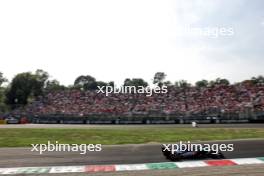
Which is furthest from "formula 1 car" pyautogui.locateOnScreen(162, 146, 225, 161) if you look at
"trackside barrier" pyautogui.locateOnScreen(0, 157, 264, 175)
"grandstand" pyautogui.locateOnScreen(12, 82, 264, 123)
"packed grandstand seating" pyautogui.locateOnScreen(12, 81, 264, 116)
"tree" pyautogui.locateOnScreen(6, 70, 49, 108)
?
"tree" pyautogui.locateOnScreen(6, 70, 49, 108)

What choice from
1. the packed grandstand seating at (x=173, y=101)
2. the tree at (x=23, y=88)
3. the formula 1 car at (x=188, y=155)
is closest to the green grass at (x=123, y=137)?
the formula 1 car at (x=188, y=155)

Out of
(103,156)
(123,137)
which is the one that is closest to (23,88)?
(123,137)

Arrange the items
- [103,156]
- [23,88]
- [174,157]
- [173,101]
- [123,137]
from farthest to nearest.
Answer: [23,88] → [173,101] → [123,137] → [103,156] → [174,157]

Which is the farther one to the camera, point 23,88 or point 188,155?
point 23,88

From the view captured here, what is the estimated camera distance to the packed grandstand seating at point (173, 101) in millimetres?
35500

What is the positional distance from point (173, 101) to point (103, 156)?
2450cm

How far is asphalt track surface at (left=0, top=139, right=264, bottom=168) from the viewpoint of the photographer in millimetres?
13595

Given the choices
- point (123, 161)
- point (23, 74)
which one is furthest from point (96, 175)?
point (23, 74)

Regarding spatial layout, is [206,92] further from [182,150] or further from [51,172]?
[51,172]

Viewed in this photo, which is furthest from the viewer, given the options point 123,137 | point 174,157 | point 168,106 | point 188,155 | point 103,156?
point 168,106

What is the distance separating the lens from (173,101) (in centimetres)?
3859

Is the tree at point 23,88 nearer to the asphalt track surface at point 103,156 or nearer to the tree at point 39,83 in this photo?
the tree at point 39,83

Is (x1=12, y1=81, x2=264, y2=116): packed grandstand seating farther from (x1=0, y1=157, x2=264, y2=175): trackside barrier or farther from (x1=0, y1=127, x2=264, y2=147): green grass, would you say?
(x1=0, y1=157, x2=264, y2=175): trackside barrier

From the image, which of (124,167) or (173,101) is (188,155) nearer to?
(124,167)
